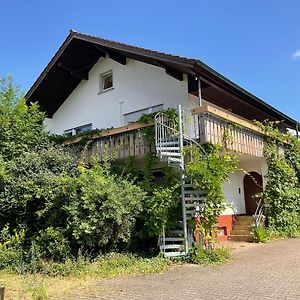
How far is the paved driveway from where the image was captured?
6.86 metres

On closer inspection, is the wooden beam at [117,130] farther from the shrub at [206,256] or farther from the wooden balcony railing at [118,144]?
the shrub at [206,256]

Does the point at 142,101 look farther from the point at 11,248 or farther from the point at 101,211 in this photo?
the point at 11,248

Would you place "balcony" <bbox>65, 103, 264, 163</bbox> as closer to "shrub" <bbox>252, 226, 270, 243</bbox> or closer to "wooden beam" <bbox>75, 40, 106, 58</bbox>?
"shrub" <bbox>252, 226, 270, 243</bbox>

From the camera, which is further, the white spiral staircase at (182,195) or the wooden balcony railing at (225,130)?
the wooden balcony railing at (225,130)

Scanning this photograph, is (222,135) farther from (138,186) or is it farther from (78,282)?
(78,282)

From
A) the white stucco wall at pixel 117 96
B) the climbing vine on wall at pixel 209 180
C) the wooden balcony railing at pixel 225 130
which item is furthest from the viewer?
the white stucco wall at pixel 117 96

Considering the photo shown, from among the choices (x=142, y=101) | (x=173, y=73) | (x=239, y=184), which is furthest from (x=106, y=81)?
(x=239, y=184)

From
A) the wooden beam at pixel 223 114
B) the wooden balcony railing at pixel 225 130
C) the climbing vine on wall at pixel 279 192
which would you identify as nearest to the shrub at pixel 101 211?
the wooden balcony railing at pixel 225 130

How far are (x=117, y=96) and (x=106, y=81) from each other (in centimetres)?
153

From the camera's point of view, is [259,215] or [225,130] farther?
[259,215]

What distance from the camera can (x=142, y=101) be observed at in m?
15.9

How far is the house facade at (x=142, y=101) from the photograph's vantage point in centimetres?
1249

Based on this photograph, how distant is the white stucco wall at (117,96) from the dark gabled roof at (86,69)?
376 mm

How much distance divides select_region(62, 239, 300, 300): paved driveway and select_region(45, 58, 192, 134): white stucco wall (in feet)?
22.7
